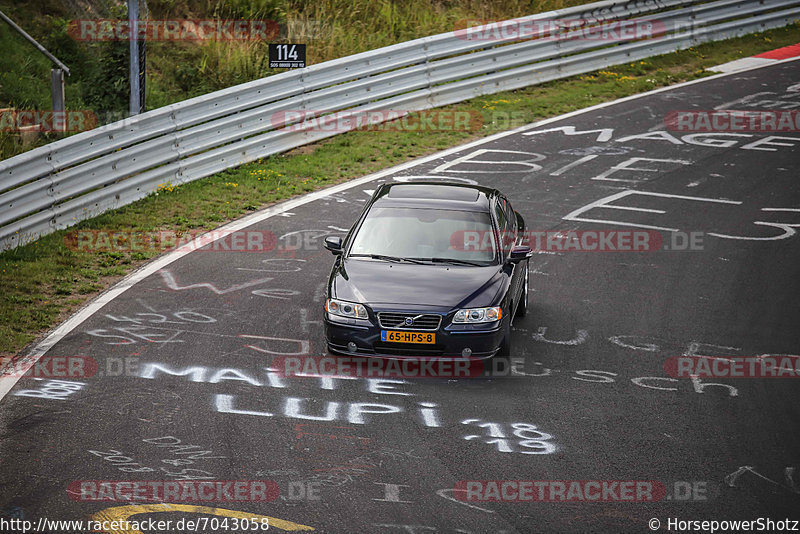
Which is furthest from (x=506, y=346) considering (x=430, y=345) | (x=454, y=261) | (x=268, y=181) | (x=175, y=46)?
(x=175, y=46)

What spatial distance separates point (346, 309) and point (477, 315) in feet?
4.10

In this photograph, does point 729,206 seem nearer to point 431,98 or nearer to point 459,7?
point 431,98

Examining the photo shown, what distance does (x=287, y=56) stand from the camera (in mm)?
15133

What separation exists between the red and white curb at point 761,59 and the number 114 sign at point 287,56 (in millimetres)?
11356

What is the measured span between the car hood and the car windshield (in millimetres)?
200

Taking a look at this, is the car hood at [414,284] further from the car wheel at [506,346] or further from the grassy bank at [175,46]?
the grassy bank at [175,46]

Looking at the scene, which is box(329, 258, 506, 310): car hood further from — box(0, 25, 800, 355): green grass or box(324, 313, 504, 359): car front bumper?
box(0, 25, 800, 355): green grass

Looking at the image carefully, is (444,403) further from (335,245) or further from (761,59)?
(761,59)

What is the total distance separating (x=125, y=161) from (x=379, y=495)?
28.5 ft

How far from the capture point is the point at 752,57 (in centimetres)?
2262

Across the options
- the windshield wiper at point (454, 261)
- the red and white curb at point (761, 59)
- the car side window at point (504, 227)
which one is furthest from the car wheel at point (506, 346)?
the red and white curb at point (761, 59)

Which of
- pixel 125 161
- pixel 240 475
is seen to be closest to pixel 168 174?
pixel 125 161

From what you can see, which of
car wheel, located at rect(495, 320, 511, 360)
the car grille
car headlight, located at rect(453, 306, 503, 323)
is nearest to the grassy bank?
the car grille

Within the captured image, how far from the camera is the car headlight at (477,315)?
8.29 meters
